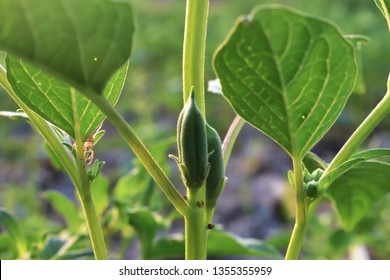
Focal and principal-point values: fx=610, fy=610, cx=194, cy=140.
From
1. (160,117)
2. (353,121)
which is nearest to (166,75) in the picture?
(160,117)

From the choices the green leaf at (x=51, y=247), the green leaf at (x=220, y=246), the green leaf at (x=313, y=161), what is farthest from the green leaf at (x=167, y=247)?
the green leaf at (x=313, y=161)

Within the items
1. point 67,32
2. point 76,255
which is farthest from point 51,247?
point 67,32

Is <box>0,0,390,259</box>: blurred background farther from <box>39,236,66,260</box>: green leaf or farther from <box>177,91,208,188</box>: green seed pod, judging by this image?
<box>177,91,208,188</box>: green seed pod

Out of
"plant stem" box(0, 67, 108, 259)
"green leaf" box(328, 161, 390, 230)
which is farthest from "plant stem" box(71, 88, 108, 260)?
"green leaf" box(328, 161, 390, 230)

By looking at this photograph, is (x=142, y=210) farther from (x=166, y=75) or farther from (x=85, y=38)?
(x=166, y=75)

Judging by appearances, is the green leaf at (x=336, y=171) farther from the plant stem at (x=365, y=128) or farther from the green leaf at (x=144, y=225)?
the green leaf at (x=144, y=225)

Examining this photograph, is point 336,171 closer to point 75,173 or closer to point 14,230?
point 75,173
